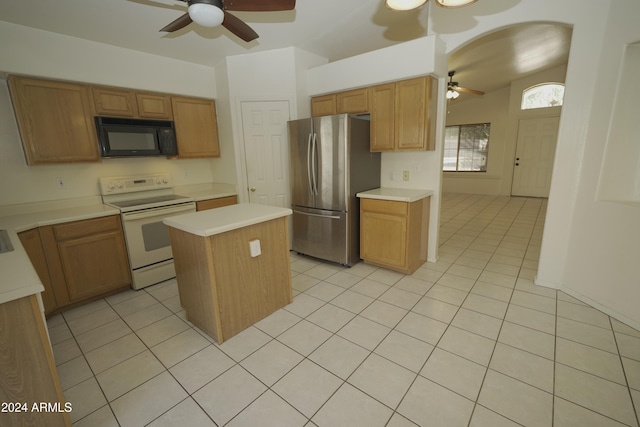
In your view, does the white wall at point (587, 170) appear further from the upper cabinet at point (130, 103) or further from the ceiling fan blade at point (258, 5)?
the upper cabinet at point (130, 103)

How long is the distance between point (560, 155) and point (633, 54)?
820 millimetres

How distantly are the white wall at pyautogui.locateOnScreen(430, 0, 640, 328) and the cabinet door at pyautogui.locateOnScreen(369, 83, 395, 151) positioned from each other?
1019 millimetres

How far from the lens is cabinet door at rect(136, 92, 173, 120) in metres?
3.18

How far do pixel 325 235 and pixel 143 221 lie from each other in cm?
198

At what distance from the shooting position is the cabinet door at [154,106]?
318 cm

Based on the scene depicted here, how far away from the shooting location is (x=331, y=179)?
318cm

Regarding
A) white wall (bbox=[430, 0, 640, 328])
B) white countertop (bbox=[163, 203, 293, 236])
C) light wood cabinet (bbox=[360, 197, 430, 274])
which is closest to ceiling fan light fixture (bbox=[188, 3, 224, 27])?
white countertop (bbox=[163, 203, 293, 236])

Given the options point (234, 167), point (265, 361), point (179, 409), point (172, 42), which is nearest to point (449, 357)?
point (265, 361)

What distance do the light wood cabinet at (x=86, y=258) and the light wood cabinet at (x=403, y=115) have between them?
295 cm

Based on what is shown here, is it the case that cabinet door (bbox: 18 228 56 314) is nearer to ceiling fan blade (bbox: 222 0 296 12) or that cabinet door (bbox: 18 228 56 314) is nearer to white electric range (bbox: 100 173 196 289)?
white electric range (bbox: 100 173 196 289)

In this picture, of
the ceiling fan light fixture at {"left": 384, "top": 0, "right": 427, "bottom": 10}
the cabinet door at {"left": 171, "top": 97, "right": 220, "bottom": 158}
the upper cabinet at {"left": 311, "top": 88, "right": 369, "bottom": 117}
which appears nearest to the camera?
the ceiling fan light fixture at {"left": 384, "top": 0, "right": 427, "bottom": 10}

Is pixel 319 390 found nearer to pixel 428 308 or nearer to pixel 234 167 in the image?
pixel 428 308

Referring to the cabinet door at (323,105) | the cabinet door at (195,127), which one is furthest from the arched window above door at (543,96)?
the cabinet door at (195,127)

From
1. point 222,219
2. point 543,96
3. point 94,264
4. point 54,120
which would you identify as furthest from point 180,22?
point 543,96
